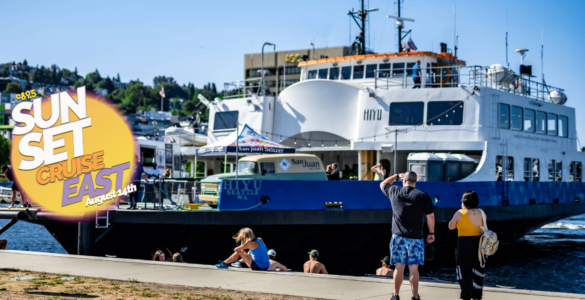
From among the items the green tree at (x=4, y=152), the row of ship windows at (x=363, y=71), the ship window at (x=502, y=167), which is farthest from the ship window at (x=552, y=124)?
the green tree at (x=4, y=152)

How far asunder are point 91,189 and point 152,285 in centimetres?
643

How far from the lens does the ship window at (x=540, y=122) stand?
21.6 meters

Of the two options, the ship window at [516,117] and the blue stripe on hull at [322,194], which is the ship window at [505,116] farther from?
the blue stripe on hull at [322,194]

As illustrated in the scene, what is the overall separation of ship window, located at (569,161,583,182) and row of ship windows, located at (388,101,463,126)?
7593mm

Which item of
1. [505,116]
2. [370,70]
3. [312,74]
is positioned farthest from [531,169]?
[312,74]

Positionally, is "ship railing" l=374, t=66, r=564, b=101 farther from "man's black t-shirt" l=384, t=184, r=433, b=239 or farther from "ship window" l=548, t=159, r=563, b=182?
"man's black t-shirt" l=384, t=184, r=433, b=239

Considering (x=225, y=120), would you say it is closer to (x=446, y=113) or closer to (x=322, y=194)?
(x=446, y=113)

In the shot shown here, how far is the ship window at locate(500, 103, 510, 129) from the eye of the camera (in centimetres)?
1950

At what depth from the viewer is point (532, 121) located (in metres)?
21.2

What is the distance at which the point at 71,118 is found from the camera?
1466 cm

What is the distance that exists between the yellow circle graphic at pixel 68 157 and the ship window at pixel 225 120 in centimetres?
661

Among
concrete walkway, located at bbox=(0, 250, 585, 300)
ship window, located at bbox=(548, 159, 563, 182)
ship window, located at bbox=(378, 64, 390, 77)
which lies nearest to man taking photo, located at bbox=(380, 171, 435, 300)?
concrete walkway, located at bbox=(0, 250, 585, 300)

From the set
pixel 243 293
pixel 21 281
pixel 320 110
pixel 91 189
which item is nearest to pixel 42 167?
pixel 91 189

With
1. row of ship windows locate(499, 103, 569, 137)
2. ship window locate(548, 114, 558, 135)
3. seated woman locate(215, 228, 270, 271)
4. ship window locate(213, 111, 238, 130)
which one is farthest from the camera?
ship window locate(548, 114, 558, 135)
